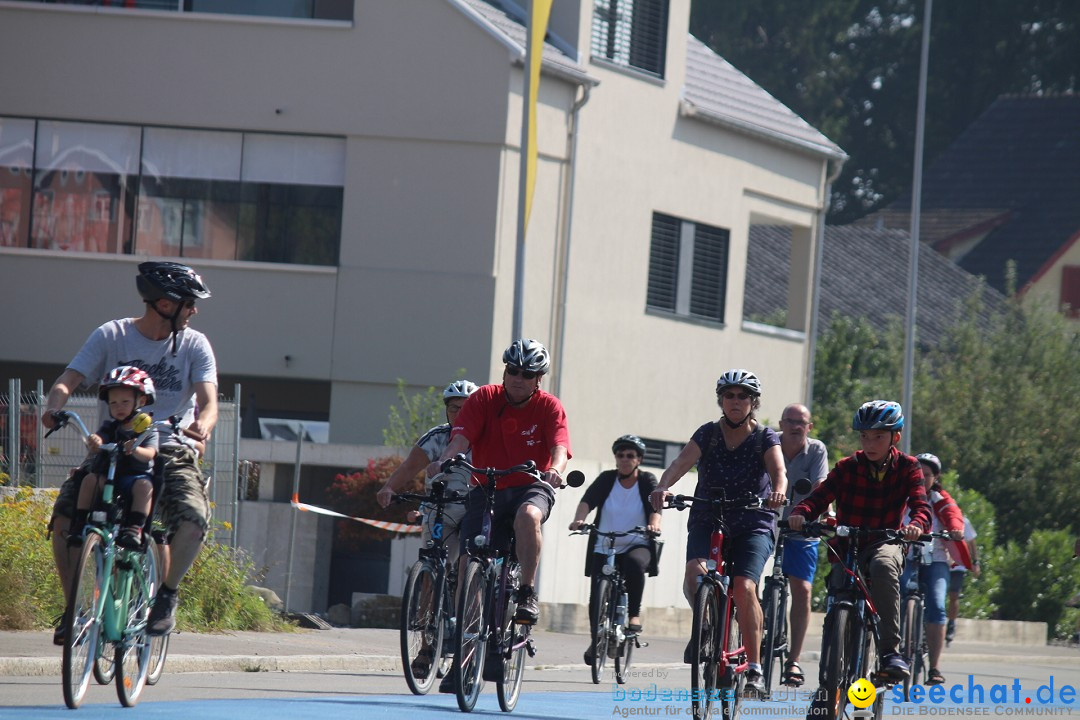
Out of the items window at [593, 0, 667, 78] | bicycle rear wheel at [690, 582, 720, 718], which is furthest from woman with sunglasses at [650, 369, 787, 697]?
window at [593, 0, 667, 78]

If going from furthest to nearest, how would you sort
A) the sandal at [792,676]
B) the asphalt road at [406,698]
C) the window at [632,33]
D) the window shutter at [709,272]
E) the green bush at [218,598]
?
1. the window shutter at [709,272]
2. the window at [632,33]
3. the green bush at [218,598]
4. the sandal at [792,676]
5. the asphalt road at [406,698]

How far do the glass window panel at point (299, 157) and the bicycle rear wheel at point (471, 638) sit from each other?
51.4 ft

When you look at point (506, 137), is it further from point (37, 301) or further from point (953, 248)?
point (953, 248)

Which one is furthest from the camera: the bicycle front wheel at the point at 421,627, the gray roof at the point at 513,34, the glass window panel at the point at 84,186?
the glass window panel at the point at 84,186

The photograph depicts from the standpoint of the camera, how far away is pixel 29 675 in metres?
10.8

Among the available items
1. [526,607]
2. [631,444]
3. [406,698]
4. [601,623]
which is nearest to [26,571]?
[406,698]

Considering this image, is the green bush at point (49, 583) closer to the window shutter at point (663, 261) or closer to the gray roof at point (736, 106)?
the window shutter at point (663, 261)

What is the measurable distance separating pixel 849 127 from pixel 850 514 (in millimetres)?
55999

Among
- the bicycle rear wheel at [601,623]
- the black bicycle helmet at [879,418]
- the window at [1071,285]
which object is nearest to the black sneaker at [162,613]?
the black bicycle helmet at [879,418]

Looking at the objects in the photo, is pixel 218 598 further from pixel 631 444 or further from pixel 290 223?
pixel 290 223

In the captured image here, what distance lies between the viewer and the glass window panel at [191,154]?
994 inches

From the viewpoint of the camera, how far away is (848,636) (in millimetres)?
9625

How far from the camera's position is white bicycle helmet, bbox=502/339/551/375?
10.3 metres

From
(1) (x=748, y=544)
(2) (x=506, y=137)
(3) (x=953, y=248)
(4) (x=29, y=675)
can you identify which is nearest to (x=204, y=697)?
(4) (x=29, y=675)
